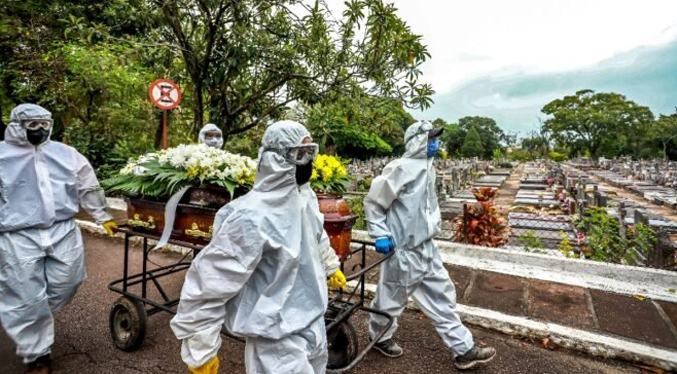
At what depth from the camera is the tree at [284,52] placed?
18.1 feet

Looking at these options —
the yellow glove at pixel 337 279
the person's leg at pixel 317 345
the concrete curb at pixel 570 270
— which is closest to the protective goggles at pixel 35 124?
the yellow glove at pixel 337 279

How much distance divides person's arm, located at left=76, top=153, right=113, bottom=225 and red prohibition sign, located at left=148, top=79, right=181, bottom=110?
106 inches

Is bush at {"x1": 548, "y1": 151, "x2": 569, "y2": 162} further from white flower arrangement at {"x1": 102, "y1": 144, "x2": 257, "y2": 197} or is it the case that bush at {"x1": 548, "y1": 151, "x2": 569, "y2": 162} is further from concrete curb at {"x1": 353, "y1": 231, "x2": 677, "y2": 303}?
white flower arrangement at {"x1": 102, "y1": 144, "x2": 257, "y2": 197}

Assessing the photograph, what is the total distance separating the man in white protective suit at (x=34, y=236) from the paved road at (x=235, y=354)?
38cm

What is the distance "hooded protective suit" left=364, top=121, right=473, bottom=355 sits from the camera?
2926 millimetres

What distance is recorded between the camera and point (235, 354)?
10.4 ft

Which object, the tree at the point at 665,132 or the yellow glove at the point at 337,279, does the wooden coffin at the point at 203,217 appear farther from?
the tree at the point at 665,132

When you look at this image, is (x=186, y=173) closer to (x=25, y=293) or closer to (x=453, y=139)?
(x=25, y=293)

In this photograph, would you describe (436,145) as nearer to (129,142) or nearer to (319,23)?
(319,23)

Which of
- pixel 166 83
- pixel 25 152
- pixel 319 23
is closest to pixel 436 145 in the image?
pixel 25 152

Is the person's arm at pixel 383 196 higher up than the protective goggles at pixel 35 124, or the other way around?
the protective goggles at pixel 35 124

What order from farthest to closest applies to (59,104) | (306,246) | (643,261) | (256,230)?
(59,104)
(643,261)
(306,246)
(256,230)

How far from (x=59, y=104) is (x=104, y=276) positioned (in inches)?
294

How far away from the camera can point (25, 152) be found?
2797 mm
